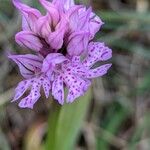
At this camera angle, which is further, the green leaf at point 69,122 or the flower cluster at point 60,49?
the green leaf at point 69,122

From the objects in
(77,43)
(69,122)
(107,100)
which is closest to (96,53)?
(77,43)

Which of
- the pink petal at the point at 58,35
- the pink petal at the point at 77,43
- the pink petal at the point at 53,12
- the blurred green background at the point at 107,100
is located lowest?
the blurred green background at the point at 107,100

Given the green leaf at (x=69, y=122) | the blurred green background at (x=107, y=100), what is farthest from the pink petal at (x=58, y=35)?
the blurred green background at (x=107, y=100)

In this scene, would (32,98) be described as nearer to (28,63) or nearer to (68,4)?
(28,63)

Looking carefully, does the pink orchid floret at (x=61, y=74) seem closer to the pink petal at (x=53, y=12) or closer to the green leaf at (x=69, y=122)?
the pink petal at (x=53, y=12)

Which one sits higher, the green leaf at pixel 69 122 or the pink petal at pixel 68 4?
the pink petal at pixel 68 4

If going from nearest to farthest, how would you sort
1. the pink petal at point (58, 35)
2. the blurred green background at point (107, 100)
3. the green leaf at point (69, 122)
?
the pink petal at point (58, 35)
the green leaf at point (69, 122)
the blurred green background at point (107, 100)

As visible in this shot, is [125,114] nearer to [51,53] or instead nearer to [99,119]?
[99,119]

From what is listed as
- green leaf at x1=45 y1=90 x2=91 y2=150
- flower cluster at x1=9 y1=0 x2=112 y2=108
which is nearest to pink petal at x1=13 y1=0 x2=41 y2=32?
flower cluster at x1=9 y1=0 x2=112 y2=108

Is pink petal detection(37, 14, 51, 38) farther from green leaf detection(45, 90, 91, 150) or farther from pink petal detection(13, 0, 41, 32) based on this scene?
green leaf detection(45, 90, 91, 150)
